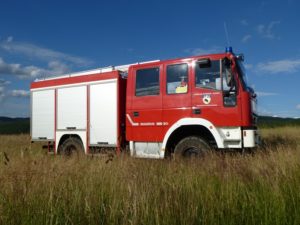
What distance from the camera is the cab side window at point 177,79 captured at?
28.7 feet

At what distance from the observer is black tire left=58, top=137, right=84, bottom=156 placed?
36.3ft

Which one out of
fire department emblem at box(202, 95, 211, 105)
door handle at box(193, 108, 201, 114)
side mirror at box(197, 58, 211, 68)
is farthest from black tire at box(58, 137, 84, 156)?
side mirror at box(197, 58, 211, 68)

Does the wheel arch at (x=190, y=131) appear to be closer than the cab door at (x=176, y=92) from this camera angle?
Yes

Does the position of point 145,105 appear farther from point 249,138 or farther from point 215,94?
point 249,138

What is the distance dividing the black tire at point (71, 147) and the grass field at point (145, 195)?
490 centimetres

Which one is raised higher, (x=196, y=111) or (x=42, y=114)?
(x=42, y=114)

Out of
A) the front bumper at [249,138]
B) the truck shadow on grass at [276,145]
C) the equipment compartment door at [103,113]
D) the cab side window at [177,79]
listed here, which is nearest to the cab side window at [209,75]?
the cab side window at [177,79]

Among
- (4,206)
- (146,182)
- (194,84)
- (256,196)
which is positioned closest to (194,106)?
(194,84)

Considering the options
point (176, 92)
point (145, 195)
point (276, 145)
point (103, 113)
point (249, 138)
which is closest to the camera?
point (145, 195)

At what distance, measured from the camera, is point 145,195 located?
174 inches

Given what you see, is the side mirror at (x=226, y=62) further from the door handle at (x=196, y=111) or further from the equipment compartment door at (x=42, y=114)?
the equipment compartment door at (x=42, y=114)

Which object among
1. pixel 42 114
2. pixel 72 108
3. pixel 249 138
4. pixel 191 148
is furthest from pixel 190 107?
pixel 42 114

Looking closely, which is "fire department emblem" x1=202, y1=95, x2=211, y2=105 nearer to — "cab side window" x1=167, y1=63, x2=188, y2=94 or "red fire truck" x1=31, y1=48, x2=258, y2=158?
"red fire truck" x1=31, y1=48, x2=258, y2=158

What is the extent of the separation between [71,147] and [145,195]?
7.42 m
